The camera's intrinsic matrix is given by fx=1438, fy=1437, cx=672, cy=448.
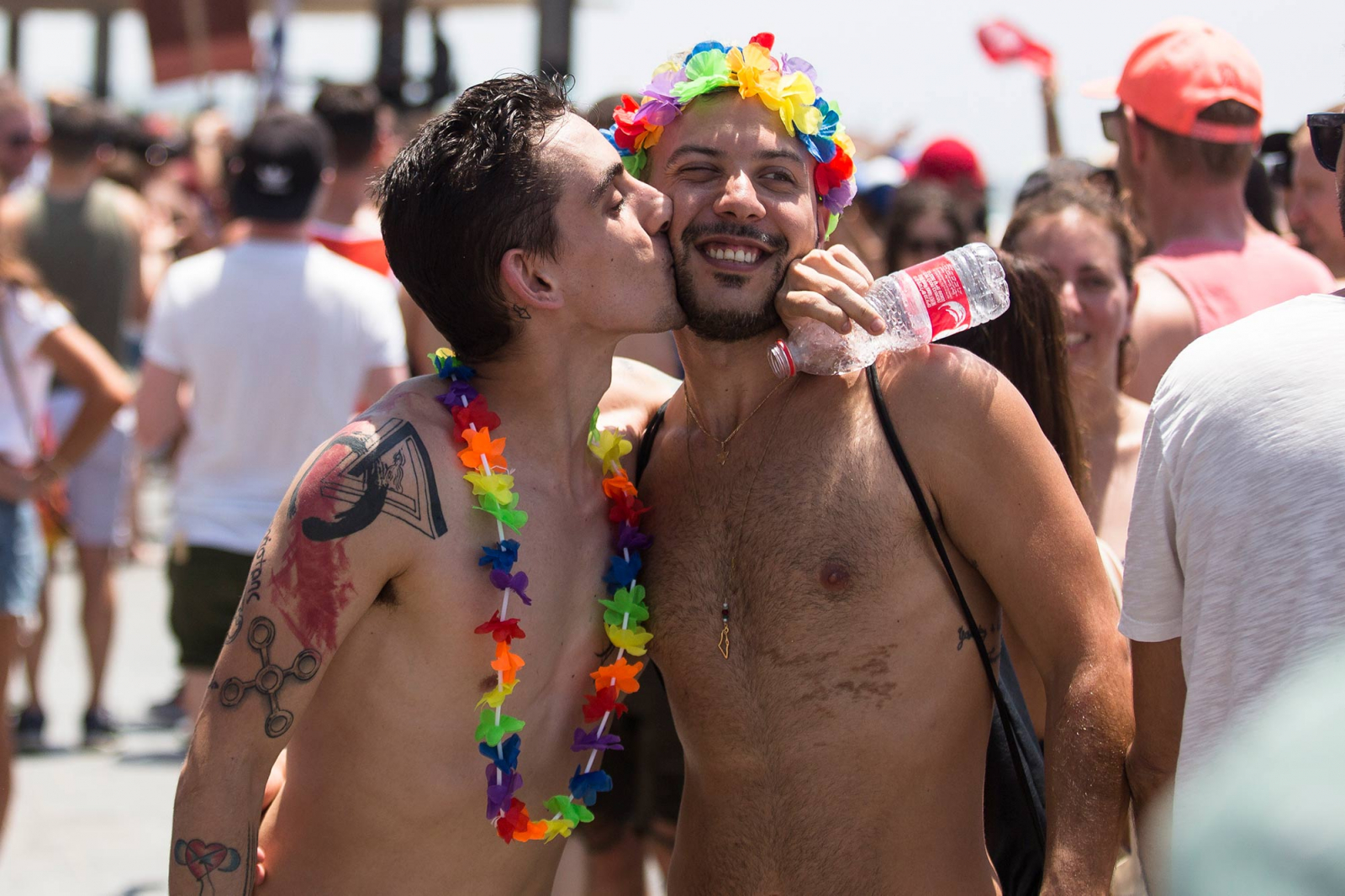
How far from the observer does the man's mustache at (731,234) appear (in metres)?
2.57

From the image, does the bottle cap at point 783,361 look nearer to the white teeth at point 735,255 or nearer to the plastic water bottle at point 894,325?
the plastic water bottle at point 894,325

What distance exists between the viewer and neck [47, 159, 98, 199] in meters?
7.57

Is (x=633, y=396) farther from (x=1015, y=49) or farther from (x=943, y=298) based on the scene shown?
(x=1015, y=49)

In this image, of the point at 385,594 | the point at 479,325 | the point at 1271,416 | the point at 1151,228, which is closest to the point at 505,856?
the point at 385,594

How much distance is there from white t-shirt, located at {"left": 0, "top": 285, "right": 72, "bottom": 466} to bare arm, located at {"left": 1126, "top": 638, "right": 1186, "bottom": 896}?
14.2 ft

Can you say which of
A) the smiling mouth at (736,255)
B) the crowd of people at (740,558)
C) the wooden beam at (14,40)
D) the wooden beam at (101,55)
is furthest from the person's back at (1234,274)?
the wooden beam at (101,55)

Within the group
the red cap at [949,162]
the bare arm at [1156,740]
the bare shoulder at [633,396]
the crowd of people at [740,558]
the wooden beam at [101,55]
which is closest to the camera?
the crowd of people at [740,558]

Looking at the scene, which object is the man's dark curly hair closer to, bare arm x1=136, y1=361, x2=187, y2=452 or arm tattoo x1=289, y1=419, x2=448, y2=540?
arm tattoo x1=289, y1=419, x2=448, y2=540

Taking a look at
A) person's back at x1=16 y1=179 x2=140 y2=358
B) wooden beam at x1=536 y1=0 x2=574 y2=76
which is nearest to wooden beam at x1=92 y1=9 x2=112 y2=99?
wooden beam at x1=536 y1=0 x2=574 y2=76

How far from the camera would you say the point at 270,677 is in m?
2.20

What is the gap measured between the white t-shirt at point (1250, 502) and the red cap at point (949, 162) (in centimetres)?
559

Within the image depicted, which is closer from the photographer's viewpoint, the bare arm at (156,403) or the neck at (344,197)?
the bare arm at (156,403)

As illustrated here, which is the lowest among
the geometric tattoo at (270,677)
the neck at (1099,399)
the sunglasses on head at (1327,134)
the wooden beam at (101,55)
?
the wooden beam at (101,55)

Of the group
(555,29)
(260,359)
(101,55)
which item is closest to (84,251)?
(260,359)
